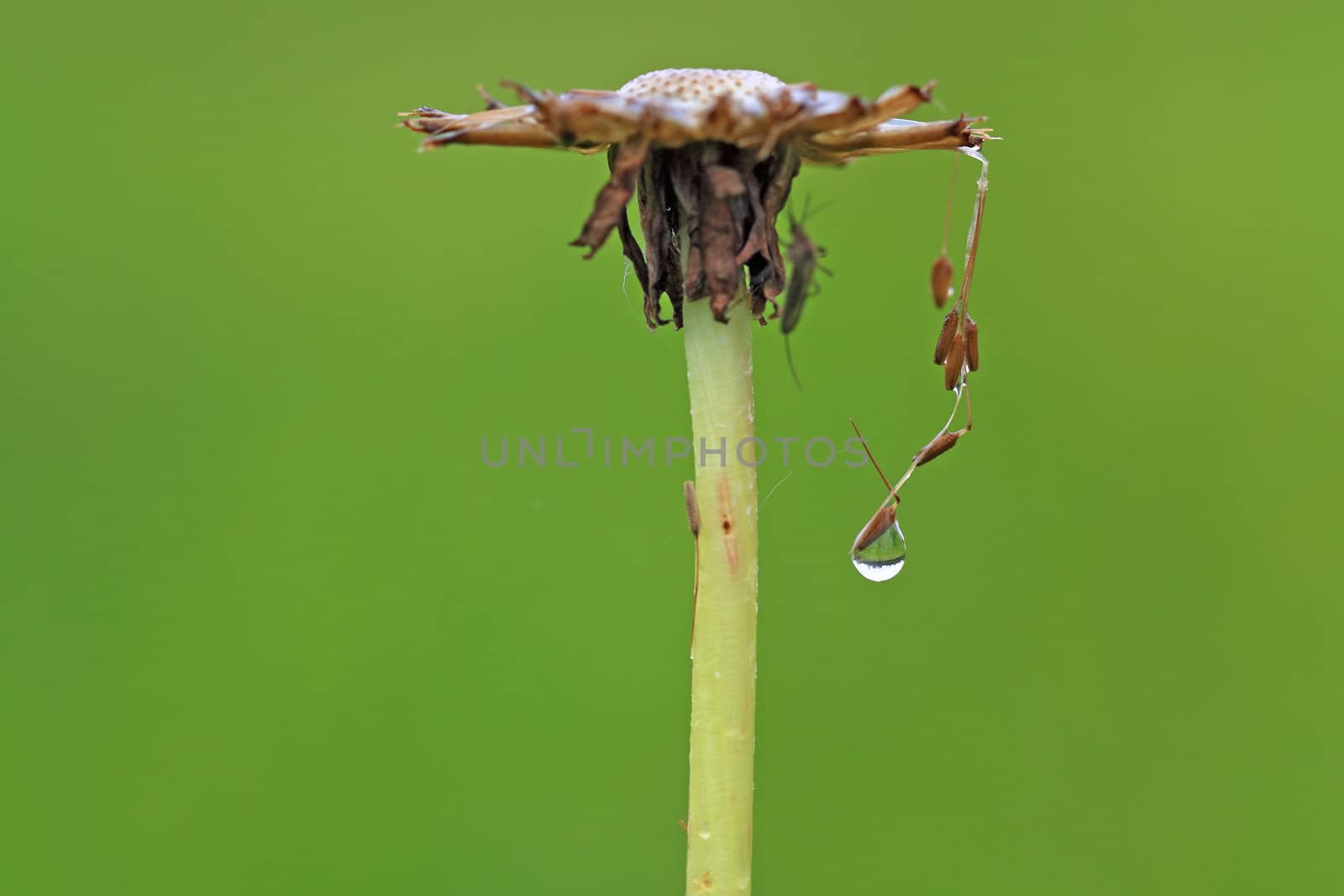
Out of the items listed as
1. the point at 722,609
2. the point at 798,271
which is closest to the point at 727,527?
the point at 722,609

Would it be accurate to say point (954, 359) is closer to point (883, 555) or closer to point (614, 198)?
point (883, 555)

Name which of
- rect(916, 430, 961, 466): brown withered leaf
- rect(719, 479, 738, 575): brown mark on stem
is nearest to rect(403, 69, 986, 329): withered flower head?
rect(719, 479, 738, 575): brown mark on stem

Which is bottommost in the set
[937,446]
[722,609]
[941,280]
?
[722,609]

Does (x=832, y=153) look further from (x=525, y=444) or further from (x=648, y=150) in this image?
(x=525, y=444)

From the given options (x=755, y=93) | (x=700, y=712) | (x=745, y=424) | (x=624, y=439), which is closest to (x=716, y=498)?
(x=745, y=424)

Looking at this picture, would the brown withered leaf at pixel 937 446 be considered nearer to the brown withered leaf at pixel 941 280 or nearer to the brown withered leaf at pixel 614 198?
the brown withered leaf at pixel 941 280

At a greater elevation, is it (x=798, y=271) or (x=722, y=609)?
(x=798, y=271)

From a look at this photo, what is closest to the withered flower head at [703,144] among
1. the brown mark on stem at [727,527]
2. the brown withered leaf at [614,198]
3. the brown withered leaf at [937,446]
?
the brown withered leaf at [614,198]
